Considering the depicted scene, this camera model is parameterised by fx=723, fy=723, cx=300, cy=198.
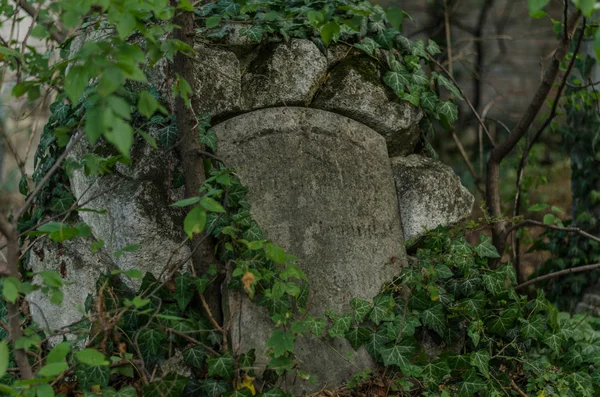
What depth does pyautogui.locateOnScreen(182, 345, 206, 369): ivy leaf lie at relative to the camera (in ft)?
9.60

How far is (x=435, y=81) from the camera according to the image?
13.0 ft

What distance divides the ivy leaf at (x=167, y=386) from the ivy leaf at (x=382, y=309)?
0.86 m

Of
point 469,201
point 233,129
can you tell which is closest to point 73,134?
point 233,129

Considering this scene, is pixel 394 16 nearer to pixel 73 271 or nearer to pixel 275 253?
pixel 275 253

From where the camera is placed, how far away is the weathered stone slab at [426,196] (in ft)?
11.3

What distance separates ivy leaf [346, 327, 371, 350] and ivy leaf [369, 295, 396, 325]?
6cm

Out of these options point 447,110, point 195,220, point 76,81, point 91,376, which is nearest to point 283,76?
point 447,110

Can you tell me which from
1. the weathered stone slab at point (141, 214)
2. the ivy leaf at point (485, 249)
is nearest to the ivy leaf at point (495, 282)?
the ivy leaf at point (485, 249)

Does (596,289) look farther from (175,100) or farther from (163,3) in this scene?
(163,3)

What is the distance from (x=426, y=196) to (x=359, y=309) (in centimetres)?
68

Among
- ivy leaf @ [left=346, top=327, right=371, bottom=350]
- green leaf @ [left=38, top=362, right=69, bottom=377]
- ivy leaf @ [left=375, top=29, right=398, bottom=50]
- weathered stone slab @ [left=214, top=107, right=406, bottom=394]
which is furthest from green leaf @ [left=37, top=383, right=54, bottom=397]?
ivy leaf @ [left=375, top=29, right=398, bottom=50]

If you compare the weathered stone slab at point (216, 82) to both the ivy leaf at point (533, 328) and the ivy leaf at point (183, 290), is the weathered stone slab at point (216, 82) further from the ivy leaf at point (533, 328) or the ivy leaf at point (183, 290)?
the ivy leaf at point (533, 328)

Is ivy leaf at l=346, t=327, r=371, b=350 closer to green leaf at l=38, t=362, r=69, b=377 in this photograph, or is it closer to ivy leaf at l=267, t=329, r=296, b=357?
ivy leaf at l=267, t=329, r=296, b=357

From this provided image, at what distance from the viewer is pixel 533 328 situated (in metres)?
3.31
